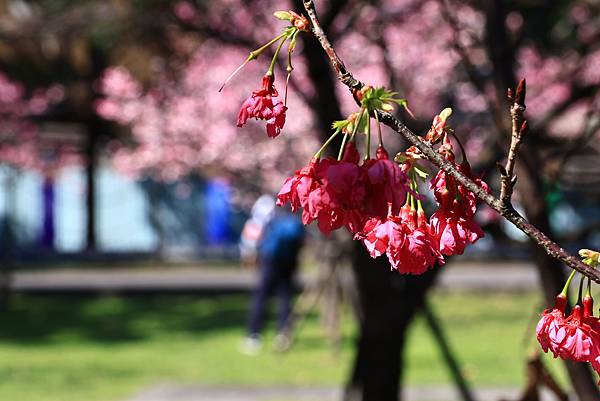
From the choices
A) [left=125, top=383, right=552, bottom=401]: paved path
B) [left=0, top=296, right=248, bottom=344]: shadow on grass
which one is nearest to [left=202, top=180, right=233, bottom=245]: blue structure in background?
[left=0, top=296, right=248, bottom=344]: shadow on grass

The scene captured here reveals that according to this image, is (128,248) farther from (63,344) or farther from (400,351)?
(400,351)

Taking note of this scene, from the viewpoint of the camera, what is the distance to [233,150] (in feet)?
84.6

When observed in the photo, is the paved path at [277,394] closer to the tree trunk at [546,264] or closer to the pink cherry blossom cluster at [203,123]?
the tree trunk at [546,264]

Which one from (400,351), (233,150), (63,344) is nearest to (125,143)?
(233,150)

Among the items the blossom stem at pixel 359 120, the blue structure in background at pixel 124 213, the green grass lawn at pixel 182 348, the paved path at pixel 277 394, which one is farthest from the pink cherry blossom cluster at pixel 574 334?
the blue structure in background at pixel 124 213

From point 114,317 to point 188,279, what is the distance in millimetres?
7117

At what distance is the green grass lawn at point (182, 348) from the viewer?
1180cm

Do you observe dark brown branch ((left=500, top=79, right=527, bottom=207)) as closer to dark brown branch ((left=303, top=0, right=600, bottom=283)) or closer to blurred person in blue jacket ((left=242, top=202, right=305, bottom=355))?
dark brown branch ((left=303, top=0, right=600, bottom=283))

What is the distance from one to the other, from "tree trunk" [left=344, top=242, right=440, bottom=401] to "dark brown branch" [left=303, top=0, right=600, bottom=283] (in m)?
4.65

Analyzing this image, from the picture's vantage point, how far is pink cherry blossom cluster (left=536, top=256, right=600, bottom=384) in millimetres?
1870

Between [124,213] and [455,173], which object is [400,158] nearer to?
[455,173]

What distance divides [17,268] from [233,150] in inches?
309

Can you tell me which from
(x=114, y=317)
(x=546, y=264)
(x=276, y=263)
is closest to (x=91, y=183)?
(x=114, y=317)

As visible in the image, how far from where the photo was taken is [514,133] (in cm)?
188
